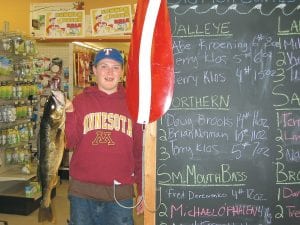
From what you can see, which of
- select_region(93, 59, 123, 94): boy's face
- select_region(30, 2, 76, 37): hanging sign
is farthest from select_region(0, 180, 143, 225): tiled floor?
select_region(30, 2, 76, 37): hanging sign

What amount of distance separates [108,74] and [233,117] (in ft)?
2.80

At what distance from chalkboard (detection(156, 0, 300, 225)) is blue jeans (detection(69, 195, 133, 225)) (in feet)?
0.76

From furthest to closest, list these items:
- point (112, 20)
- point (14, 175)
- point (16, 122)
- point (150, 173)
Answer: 1. point (112, 20)
2. point (16, 122)
3. point (14, 175)
4. point (150, 173)

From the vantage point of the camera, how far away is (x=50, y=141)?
249cm

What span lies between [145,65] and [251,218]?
1.21 meters

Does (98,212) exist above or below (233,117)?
below

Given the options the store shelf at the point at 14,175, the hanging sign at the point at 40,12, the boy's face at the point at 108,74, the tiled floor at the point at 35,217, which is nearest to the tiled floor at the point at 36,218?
the tiled floor at the point at 35,217

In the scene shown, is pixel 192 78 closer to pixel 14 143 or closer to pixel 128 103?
pixel 128 103

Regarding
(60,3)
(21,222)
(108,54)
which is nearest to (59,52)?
(60,3)

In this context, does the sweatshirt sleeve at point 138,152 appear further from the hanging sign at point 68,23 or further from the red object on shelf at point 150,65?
Result: the hanging sign at point 68,23

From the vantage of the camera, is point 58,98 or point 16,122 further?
point 16,122

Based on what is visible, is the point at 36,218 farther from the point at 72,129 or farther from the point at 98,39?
the point at 98,39

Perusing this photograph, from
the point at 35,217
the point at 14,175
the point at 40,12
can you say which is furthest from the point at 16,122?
the point at 40,12

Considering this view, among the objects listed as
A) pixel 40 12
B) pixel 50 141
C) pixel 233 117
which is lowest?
pixel 50 141
